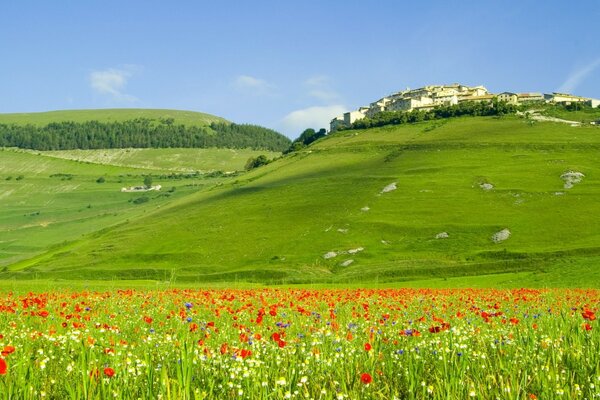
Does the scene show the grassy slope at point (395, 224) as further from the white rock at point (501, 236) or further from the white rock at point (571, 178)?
the white rock at point (571, 178)

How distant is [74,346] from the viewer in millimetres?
9328

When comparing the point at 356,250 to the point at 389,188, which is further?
the point at 389,188

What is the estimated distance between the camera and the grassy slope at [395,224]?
78.1 meters

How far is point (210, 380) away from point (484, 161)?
144m

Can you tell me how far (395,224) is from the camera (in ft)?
350

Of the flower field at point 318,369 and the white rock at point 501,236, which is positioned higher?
the flower field at point 318,369

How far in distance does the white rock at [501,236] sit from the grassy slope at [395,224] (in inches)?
45.8

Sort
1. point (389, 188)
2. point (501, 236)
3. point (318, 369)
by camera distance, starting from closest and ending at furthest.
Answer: point (318, 369) → point (501, 236) → point (389, 188)

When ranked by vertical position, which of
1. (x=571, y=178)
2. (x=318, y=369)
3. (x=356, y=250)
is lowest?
(x=356, y=250)

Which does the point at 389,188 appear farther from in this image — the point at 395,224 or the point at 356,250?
the point at 356,250

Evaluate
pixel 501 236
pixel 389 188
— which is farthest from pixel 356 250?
pixel 389 188

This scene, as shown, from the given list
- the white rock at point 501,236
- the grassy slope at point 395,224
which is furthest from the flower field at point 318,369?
the white rock at point 501,236

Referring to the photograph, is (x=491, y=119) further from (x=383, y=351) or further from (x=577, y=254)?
(x=383, y=351)

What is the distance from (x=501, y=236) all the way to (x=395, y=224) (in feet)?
60.8
